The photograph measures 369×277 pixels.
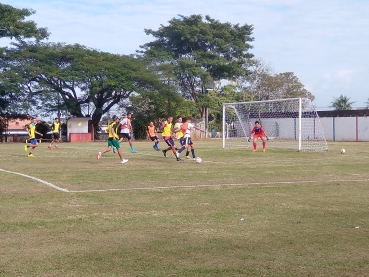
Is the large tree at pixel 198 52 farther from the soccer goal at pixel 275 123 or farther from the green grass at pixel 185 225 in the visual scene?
the green grass at pixel 185 225

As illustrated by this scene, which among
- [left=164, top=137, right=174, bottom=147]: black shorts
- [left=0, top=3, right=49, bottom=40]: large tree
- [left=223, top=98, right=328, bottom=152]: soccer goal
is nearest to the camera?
[left=164, top=137, right=174, bottom=147]: black shorts

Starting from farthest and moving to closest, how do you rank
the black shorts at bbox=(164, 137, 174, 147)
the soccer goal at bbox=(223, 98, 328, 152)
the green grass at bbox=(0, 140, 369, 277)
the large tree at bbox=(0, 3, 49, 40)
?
the large tree at bbox=(0, 3, 49, 40), the soccer goal at bbox=(223, 98, 328, 152), the black shorts at bbox=(164, 137, 174, 147), the green grass at bbox=(0, 140, 369, 277)

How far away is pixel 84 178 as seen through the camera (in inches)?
598

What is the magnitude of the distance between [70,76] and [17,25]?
6.62 metres

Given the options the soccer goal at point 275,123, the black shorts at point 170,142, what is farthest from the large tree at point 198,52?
the black shorts at point 170,142

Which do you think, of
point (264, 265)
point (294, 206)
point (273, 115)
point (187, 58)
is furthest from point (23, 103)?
point (264, 265)

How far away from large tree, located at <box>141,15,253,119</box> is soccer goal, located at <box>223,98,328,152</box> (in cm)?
1697

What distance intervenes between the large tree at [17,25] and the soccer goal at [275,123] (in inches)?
838

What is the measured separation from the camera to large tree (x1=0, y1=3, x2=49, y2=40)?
50.9 metres

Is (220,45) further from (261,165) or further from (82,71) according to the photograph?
(261,165)

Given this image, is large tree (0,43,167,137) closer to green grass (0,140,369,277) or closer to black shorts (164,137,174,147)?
black shorts (164,137,174,147)

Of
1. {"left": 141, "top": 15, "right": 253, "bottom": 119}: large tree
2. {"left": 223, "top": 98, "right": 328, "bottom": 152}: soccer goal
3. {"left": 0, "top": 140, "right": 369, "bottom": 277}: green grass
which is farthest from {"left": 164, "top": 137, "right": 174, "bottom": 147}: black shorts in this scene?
{"left": 141, "top": 15, "right": 253, "bottom": 119}: large tree

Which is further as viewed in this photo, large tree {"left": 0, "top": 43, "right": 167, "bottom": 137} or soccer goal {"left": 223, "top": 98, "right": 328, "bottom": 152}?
large tree {"left": 0, "top": 43, "right": 167, "bottom": 137}

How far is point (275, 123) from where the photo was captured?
141ft
